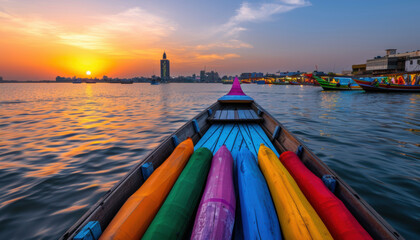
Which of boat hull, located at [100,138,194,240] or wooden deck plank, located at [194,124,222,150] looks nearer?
boat hull, located at [100,138,194,240]

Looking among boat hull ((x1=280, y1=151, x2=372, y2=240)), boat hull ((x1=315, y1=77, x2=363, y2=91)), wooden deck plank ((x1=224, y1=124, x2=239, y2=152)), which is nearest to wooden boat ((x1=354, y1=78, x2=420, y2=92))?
boat hull ((x1=315, y1=77, x2=363, y2=91))

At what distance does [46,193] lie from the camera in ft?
14.1

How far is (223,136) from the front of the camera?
5.74 m

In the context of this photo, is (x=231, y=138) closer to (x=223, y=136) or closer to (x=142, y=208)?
(x=223, y=136)

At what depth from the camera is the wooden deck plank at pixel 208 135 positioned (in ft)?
17.1

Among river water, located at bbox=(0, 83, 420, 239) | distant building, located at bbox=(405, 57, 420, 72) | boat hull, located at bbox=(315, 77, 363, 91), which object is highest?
distant building, located at bbox=(405, 57, 420, 72)

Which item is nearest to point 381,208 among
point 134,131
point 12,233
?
point 12,233

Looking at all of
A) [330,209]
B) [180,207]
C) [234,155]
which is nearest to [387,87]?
[234,155]

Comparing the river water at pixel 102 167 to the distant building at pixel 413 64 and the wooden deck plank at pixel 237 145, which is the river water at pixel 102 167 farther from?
the distant building at pixel 413 64

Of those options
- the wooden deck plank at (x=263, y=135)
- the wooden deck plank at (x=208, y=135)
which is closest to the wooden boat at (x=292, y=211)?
the wooden deck plank at (x=263, y=135)

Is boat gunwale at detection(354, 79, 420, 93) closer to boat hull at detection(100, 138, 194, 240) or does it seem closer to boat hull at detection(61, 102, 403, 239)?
boat hull at detection(61, 102, 403, 239)

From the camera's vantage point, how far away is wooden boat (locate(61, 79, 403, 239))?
1.93 m

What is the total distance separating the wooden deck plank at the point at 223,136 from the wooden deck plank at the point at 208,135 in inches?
12.2

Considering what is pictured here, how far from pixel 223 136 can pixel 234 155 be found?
1.50 metres
